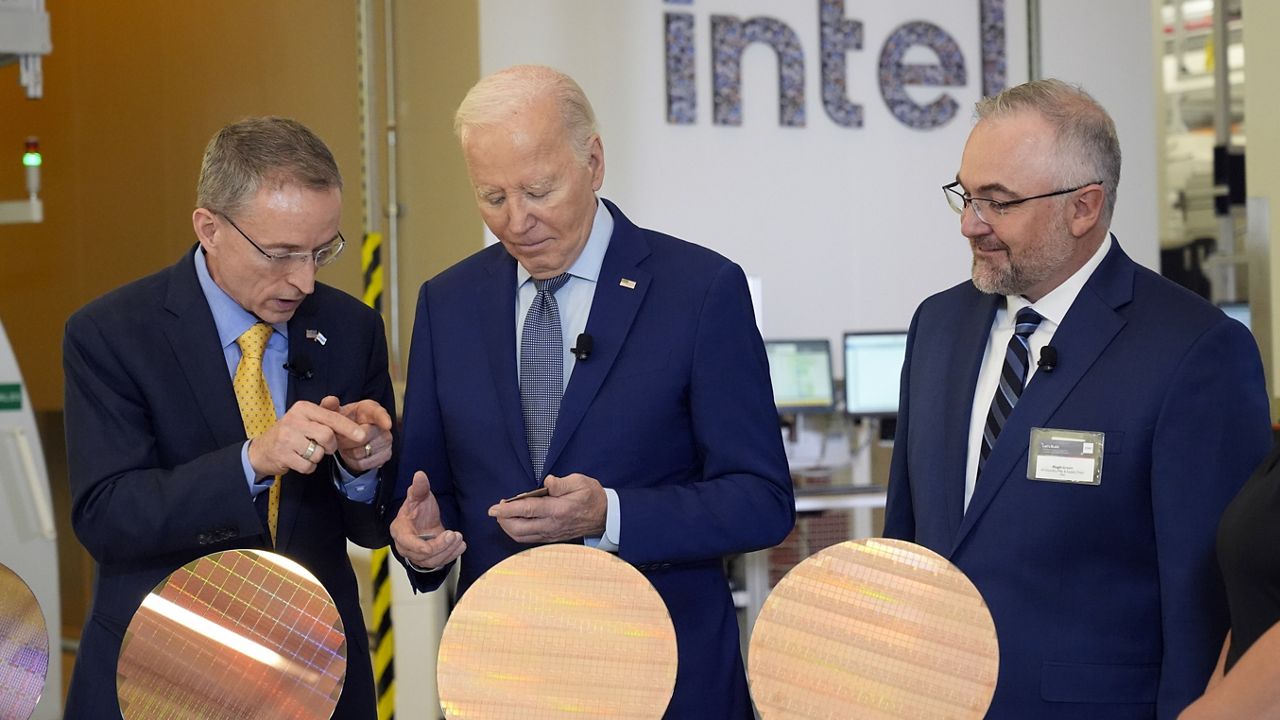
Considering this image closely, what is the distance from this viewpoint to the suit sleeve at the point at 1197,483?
1737 mm

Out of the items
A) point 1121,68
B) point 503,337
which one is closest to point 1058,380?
point 503,337

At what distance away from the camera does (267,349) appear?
6.77ft

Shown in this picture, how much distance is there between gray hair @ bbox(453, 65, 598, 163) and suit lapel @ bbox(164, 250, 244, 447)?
0.46 metres

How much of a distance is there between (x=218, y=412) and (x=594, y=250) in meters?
0.58

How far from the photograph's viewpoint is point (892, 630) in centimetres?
150

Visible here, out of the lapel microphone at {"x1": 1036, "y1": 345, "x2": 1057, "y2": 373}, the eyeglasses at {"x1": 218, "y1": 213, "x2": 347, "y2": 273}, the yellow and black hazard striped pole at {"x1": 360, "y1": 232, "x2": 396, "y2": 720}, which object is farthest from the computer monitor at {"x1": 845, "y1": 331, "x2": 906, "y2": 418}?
the eyeglasses at {"x1": 218, "y1": 213, "x2": 347, "y2": 273}

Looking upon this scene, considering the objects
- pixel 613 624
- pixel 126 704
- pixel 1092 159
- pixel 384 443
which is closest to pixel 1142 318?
pixel 1092 159

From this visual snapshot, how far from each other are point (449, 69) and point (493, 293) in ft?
14.0

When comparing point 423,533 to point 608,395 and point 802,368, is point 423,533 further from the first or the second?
point 802,368

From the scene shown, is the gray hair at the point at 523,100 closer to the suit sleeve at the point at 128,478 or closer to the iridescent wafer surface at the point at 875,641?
the suit sleeve at the point at 128,478

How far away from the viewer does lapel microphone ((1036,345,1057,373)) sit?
1880mm

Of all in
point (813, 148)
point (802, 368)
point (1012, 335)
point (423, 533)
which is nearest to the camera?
point (423, 533)

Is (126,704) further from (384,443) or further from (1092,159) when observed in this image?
(1092,159)

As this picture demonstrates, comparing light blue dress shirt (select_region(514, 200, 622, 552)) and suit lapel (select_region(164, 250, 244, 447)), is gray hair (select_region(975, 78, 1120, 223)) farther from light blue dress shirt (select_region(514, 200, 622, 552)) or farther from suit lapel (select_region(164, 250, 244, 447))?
suit lapel (select_region(164, 250, 244, 447))
